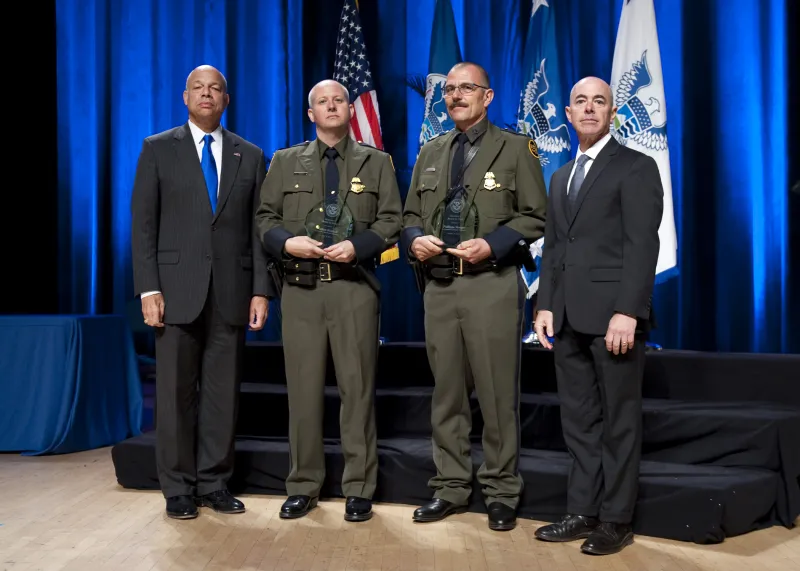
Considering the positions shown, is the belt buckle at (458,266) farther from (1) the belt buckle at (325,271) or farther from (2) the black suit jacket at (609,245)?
(1) the belt buckle at (325,271)

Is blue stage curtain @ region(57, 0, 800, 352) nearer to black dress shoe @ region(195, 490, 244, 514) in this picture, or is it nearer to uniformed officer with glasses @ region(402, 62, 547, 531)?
uniformed officer with glasses @ region(402, 62, 547, 531)

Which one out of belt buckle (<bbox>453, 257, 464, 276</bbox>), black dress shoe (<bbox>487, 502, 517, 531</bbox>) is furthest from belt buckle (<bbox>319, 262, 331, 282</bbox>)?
black dress shoe (<bbox>487, 502, 517, 531</bbox>)

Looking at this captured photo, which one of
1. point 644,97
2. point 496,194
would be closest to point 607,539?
point 496,194

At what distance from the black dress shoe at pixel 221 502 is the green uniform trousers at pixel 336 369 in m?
0.22

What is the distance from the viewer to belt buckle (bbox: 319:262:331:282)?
10.4 ft

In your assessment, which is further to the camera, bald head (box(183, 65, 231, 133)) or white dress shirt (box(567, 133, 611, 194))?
bald head (box(183, 65, 231, 133))

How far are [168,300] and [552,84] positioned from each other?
2.96m

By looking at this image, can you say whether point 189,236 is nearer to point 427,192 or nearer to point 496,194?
point 427,192

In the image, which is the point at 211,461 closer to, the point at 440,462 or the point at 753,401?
the point at 440,462

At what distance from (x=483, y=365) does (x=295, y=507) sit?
90 cm

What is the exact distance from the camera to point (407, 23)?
597 centimetres

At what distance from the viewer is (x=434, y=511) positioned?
3123 millimetres

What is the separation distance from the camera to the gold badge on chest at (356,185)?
325cm

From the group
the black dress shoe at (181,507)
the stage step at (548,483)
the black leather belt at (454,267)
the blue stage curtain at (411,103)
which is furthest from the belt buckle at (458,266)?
the blue stage curtain at (411,103)
